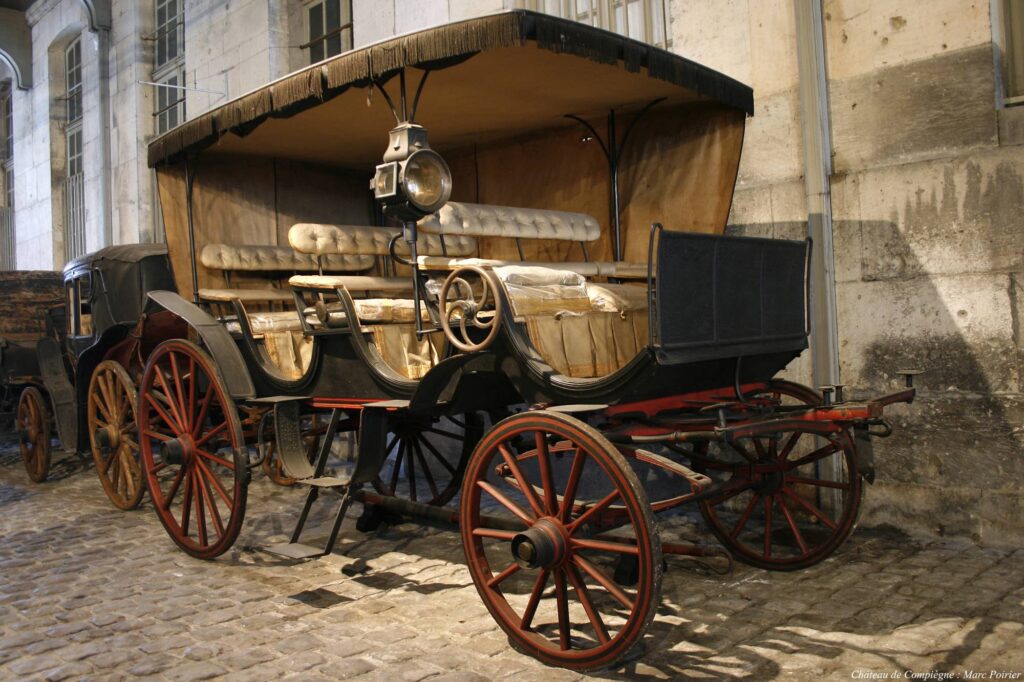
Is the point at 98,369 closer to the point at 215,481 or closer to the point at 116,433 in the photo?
the point at 116,433

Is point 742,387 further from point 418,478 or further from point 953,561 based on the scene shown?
point 418,478

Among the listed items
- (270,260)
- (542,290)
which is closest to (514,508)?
(542,290)

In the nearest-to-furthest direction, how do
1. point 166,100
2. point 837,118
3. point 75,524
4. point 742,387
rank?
point 742,387, point 837,118, point 75,524, point 166,100

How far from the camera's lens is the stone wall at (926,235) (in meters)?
4.77

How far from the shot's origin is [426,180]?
4.12 meters

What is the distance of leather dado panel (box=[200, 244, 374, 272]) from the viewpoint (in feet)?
19.3

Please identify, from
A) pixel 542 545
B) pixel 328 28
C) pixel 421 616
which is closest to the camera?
pixel 542 545

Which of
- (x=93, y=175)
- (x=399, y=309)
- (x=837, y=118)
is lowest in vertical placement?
(x=399, y=309)

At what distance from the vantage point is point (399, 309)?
481 cm

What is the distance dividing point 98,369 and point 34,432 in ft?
6.79

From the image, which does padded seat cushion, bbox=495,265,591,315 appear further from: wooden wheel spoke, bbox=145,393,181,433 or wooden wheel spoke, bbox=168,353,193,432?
wooden wheel spoke, bbox=145,393,181,433

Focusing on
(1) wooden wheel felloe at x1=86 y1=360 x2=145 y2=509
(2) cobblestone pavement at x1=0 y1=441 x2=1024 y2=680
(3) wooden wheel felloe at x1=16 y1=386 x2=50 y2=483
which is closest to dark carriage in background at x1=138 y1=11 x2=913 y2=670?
(2) cobblestone pavement at x1=0 y1=441 x2=1024 y2=680

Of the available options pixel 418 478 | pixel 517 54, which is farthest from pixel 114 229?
pixel 517 54

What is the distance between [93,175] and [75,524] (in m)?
9.13
